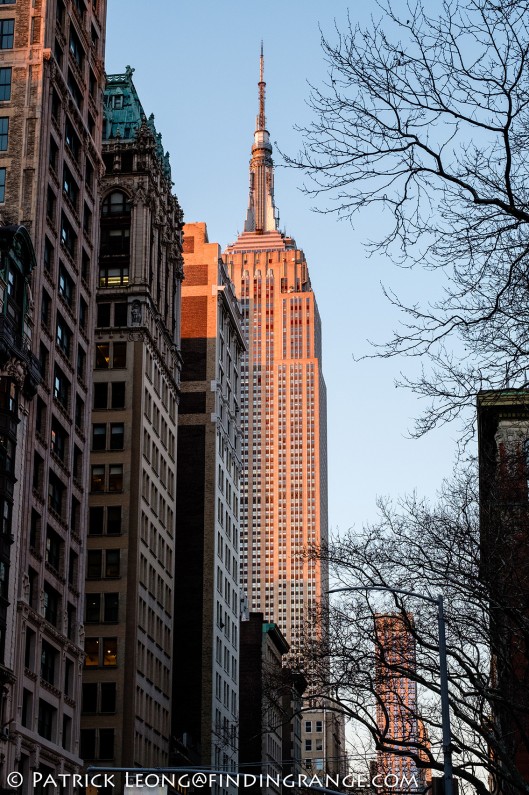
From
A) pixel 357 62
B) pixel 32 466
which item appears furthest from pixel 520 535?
pixel 32 466

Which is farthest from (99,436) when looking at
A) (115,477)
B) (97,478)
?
(115,477)

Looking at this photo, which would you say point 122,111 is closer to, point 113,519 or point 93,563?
point 113,519

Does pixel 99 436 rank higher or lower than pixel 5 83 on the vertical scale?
lower

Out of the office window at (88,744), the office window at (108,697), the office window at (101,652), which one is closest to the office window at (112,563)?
the office window at (101,652)

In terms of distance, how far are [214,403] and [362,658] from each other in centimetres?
8073

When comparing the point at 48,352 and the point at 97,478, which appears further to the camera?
the point at 97,478

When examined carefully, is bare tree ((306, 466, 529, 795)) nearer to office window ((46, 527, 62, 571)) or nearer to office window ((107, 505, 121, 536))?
office window ((46, 527, 62, 571))

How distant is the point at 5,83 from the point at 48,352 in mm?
14855

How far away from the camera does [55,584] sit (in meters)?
67.9

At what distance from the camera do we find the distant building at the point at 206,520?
10938 centimetres

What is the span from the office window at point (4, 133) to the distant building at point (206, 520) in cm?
5042

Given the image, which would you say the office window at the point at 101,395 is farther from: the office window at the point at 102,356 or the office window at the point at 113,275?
the office window at the point at 113,275

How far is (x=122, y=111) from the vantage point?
107 meters

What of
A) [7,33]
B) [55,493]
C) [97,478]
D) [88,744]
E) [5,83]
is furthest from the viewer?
[97,478]
